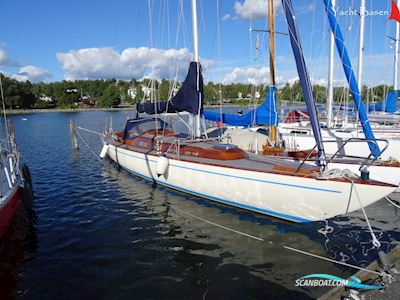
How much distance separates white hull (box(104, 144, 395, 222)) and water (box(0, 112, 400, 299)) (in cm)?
47

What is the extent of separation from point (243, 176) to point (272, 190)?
1065 mm

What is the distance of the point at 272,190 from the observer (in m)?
9.65

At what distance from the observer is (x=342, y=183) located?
27.1 ft

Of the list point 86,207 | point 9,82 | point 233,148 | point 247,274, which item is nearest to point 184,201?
point 233,148

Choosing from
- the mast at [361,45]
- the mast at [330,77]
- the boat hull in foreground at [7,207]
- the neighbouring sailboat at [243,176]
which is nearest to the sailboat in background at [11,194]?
the boat hull in foreground at [7,207]

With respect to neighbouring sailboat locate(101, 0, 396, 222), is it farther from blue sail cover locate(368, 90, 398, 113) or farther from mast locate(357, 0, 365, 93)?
blue sail cover locate(368, 90, 398, 113)

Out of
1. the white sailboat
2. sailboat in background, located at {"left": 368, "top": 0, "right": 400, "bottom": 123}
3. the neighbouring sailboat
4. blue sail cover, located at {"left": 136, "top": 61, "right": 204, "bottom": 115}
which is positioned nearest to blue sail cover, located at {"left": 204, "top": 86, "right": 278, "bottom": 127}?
the white sailboat

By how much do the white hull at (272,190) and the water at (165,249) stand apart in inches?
18.4

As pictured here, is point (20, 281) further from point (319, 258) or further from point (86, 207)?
point (319, 258)

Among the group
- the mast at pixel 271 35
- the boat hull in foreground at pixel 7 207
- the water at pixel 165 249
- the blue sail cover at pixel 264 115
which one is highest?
the mast at pixel 271 35

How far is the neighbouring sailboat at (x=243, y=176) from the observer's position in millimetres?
8469

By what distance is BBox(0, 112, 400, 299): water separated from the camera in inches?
279

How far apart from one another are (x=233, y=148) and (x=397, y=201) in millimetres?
6684

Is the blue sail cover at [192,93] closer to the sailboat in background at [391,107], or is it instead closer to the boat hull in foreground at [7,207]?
the boat hull in foreground at [7,207]
